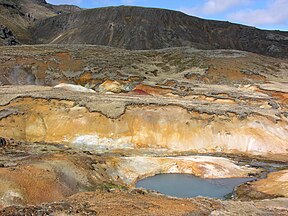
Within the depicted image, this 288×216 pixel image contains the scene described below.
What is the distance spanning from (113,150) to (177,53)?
4218cm

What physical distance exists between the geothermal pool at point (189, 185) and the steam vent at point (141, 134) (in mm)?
59

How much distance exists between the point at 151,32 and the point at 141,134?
82.2 metres

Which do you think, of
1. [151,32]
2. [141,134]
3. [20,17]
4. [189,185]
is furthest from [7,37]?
[189,185]

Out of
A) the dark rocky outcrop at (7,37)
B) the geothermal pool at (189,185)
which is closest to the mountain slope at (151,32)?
the dark rocky outcrop at (7,37)

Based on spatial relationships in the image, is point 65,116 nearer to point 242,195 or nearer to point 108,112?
point 108,112

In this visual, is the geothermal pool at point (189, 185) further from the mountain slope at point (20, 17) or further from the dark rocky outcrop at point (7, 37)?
the mountain slope at point (20, 17)

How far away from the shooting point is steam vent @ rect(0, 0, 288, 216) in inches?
648

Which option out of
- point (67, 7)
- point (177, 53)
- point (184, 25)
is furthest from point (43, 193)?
point (67, 7)

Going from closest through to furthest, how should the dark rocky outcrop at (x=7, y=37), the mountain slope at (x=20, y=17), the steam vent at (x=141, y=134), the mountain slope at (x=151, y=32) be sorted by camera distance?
the steam vent at (x=141, y=134), the dark rocky outcrop at (x=7, y=37), the mountain slope at (x=151, y=32), the mountain slope at (x=20, y=17)

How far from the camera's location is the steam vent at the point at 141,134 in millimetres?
16469

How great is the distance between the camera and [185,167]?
987 inches

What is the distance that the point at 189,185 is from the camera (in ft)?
74.3

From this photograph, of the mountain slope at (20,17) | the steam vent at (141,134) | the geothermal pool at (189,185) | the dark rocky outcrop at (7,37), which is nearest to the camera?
the steam vent at (141,134)

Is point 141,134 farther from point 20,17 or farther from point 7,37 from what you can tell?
point 20,17
